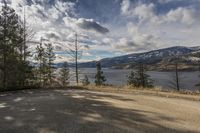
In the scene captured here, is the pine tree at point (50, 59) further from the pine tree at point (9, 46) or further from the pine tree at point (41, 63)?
the pine tree at point (9, 46)

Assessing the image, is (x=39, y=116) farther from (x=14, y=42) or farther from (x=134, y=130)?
(x=14, y=42)

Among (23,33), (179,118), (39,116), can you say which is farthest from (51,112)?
(23,33)

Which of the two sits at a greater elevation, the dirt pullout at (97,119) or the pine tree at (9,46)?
the pine tree at (9,46)

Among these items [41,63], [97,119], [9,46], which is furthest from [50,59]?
[97,119]

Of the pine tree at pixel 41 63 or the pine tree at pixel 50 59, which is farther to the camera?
the pine tree at pixel 50 59

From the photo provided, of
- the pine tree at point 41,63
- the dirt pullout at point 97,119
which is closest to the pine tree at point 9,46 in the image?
the dirt pullout at point 97,119

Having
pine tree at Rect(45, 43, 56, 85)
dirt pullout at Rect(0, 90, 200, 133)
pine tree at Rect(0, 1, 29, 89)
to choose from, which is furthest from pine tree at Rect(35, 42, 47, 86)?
dirt pullout at Rect(0, 90, 200, 133)

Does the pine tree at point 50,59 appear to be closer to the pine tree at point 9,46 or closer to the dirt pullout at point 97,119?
the pine tree at point 9,46

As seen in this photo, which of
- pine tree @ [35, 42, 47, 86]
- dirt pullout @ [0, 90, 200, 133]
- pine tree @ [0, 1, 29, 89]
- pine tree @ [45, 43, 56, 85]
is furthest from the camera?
pine tree @ [45, 43, 56, 85]

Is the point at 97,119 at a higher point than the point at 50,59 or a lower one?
lower

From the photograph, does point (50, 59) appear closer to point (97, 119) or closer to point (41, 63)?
point (41, 63)

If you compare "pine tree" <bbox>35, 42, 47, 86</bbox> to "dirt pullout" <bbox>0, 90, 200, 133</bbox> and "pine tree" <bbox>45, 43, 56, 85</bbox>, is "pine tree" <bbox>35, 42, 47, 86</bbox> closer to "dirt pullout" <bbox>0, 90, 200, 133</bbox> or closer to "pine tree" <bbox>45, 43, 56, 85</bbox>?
"pine tree" <bbox>45, 43, 56, 85</bbox>

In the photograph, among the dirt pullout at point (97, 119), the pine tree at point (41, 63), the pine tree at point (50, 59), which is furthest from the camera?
the pine tree at point (50, 59)

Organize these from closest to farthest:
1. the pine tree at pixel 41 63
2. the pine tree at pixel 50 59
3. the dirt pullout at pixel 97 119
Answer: the dirt pullout at pixel 97 119, the pine tree at pixel 41 63, the pine tree at pixel 50 59
